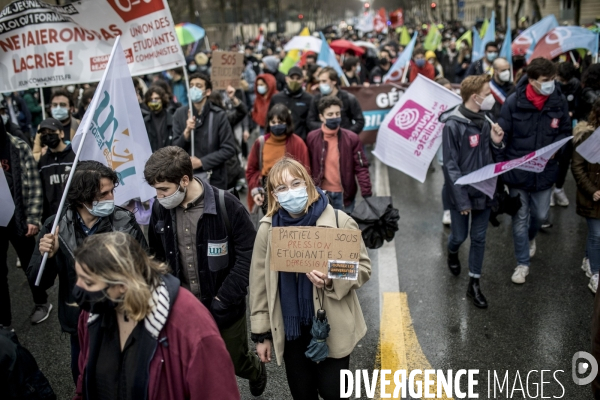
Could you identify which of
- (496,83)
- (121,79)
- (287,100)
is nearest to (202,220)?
(121,79)

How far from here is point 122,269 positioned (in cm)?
213

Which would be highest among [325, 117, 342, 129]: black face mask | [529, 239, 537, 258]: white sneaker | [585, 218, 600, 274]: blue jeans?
[325, 117, 342, 129]: black face mask

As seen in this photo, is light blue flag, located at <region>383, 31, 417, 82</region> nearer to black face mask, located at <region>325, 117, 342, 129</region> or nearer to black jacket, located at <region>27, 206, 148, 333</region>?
black face mask, located at <region>325, 117, 342, 129</region>

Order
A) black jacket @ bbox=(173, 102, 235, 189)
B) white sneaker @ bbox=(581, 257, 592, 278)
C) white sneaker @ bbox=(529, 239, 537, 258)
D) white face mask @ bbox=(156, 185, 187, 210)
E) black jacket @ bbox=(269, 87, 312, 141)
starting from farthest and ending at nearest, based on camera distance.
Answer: black jacket @ bbox=(269, 87, 312, 141), white sneaker @ bbox=(529, 239, 537, 258), black jacket @ bbox=(173, 102, 235, 189), white sneaker @ bbox=(581, 257, 592, 278), white face mask @ bbox=(156, 185, 187, 210)

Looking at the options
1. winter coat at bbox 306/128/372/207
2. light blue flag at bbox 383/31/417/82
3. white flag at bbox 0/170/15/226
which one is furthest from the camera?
light blue flag at bbox 383/31/417/82

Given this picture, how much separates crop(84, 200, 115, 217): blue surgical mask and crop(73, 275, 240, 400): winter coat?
1135 millimetres

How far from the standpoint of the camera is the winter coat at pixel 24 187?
495 centimetres

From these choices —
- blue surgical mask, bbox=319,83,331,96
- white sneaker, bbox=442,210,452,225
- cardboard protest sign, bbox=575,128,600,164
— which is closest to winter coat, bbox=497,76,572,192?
cardboard protest sign, bbox=575,128,600,164

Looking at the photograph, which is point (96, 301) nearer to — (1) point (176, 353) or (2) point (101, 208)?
(1) point (176, 353)

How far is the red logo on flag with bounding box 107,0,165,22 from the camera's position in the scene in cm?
511

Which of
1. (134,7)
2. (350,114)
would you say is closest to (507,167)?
(350,114)

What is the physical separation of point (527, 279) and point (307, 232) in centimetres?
349

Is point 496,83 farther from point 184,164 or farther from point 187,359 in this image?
point 187,359

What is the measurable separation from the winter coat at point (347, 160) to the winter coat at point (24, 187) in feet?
8.46
